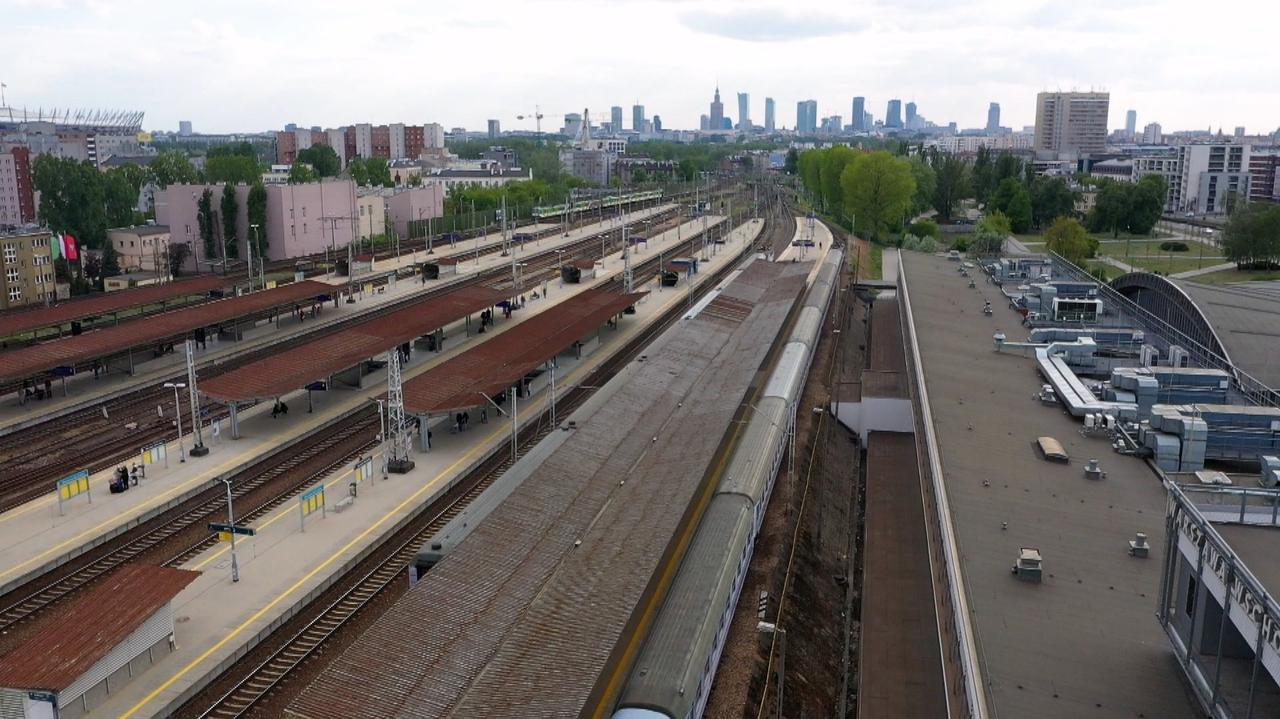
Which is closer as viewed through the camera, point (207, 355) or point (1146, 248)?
point (207, 355)

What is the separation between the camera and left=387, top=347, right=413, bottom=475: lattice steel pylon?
28.9 metres

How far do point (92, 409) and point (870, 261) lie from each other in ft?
206

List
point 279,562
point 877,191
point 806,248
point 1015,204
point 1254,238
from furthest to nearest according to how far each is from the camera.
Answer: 1. point 1015,204
2. point 877,191
3. point 806,248
4. point 1254,238
5. point 279,562

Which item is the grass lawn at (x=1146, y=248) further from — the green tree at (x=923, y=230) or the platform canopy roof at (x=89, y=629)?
the platform canopy roof at (x=89, y=629)

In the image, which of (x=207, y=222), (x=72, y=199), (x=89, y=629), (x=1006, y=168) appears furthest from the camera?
(x=1006, y=168)

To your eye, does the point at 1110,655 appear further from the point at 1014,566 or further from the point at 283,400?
the point at 283,400

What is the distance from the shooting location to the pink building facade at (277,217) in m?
74.6

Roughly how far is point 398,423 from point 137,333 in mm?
17980

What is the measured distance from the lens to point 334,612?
21844mm

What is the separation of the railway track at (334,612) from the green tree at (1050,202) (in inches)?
3411

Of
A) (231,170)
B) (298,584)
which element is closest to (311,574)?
(298,584)

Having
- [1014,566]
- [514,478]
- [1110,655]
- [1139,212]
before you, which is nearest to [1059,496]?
[1014,566]

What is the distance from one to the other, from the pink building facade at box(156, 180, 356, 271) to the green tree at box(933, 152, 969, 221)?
66.5 meters

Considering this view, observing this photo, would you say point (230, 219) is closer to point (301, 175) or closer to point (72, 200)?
point (72, 200)
